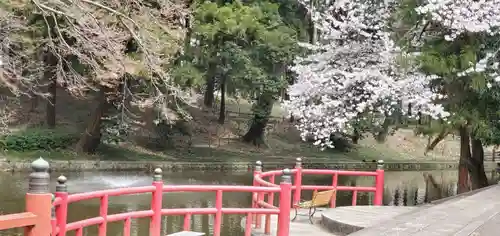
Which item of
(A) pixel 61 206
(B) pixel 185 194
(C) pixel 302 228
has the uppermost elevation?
(A) pixel 61 206

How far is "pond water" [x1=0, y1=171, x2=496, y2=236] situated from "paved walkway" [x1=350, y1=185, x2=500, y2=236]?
4.84 meters

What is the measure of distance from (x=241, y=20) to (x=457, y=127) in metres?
12.1

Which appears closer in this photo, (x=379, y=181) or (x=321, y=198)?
(x=321, y=198)

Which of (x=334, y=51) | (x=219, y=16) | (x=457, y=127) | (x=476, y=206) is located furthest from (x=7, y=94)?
(x=476, y=206)

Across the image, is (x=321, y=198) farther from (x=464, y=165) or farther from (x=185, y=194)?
(x=464, y=165)

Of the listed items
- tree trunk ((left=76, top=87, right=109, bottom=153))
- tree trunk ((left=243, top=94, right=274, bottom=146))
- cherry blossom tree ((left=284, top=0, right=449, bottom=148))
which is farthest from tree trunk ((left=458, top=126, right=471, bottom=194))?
tree trunk ((left=76, top=87, right=109, bottom=153))

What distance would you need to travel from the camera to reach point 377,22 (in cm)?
1808

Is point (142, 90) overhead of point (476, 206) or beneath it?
overhead

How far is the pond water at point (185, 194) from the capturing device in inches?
638

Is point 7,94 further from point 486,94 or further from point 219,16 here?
point 486,94

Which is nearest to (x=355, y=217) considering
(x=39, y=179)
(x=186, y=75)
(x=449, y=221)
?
(x=449, y=221)

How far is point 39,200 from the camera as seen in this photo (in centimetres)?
573

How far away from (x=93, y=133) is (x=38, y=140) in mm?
2257

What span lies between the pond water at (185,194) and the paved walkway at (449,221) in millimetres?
4835
